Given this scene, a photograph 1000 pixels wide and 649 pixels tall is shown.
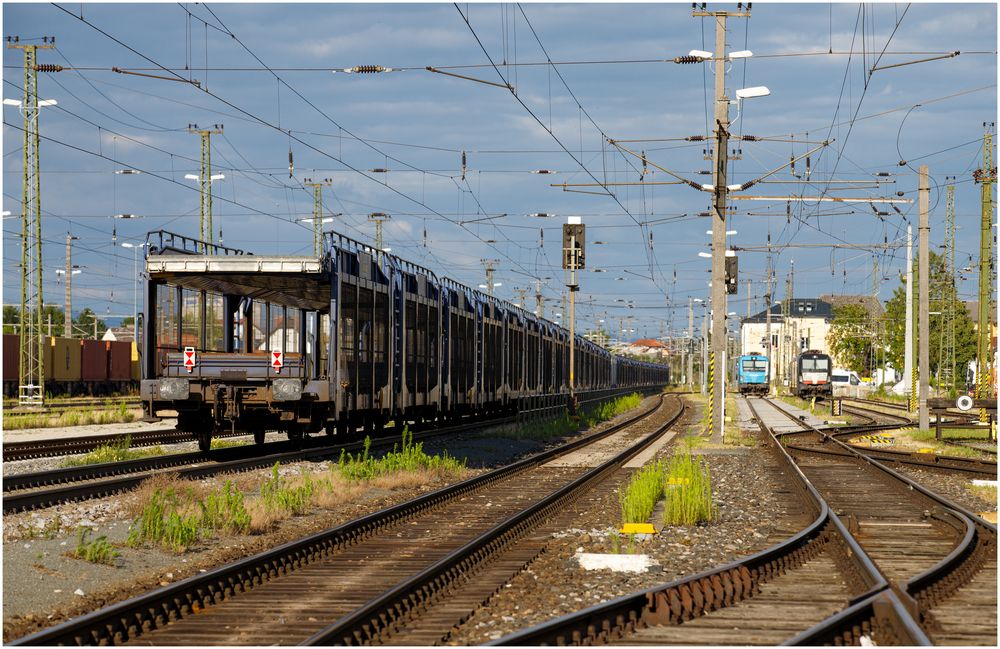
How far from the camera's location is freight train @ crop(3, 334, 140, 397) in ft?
184

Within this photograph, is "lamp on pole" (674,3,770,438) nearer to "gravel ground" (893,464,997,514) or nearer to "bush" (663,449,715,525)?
"gravel ground" (893,464,997,514)

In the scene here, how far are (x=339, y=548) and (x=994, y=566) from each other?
630 centimetres

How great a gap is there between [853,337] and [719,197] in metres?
77.0

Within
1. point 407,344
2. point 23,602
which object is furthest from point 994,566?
point 407,344

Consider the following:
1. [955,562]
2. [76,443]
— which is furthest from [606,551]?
[76,443]

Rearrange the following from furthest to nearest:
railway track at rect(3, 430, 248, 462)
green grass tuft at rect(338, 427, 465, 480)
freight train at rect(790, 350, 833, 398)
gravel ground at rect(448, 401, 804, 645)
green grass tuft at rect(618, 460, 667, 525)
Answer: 1. freight train at rect(790, 350, 833, 398)
2. railway track at rect(3, 430, 248, 462)
3. green grass tuft at rect(338, 427, 465, 480)
4. green grass tuft at rect(618, 460, 667, 525)
5. gravel ground at rect(448, 401, 804, 645)

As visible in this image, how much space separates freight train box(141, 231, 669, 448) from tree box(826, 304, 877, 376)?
252 ft

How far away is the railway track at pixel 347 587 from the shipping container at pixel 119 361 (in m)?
52.5

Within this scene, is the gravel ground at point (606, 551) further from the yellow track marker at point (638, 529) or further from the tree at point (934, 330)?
the tree at point (934, 330)

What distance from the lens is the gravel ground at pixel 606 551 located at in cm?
870

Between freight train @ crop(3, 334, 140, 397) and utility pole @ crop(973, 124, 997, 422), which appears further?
freight train @ crop(3, 334, 140, 397)

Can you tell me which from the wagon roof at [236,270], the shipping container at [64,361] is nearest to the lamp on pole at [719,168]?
the wagon roof at [236,270]

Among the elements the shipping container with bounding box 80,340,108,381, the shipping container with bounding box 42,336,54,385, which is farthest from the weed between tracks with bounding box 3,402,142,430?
the shipping container with bounding box 80,340,108,381

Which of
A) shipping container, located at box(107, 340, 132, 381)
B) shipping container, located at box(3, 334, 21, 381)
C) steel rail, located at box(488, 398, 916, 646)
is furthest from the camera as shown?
shipping container, located at box(107, 340, 132, 381)
